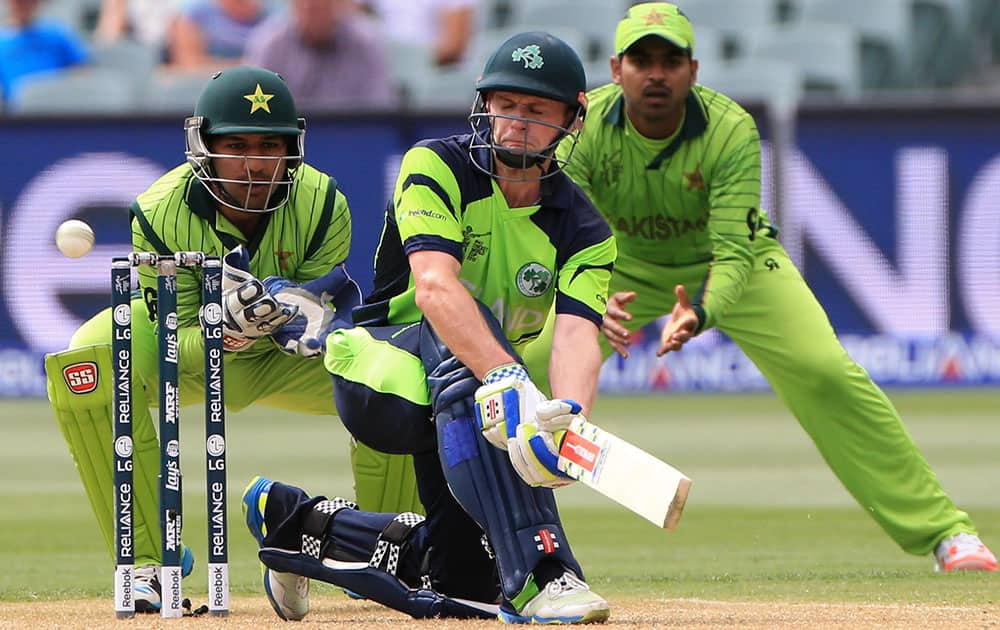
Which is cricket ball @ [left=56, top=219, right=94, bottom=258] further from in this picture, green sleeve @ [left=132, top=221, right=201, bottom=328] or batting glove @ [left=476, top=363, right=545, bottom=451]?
batting glove @ [left=476, top=363, right=545, bottom=451]

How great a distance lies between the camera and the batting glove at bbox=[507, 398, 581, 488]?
4355 millimetres

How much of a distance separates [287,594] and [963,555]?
2.64m

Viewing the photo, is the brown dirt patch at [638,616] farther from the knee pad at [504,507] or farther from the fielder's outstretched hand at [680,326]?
the fielder's outstretched hand at [680,326]

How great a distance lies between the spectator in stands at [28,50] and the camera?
14.8 meters

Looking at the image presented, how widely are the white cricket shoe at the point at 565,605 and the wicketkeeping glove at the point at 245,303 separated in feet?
4.35

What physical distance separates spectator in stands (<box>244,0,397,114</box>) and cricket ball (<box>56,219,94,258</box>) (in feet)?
28.6

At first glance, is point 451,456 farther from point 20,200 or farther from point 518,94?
point 20,200

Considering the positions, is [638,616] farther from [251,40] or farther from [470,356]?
[251,40]

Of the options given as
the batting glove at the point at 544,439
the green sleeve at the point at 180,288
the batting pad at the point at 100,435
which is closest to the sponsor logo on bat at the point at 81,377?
the batting pad at the point at 100,435

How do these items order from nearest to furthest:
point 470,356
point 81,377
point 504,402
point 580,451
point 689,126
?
point 580,451 → point 504,402 → point 470,356 → point 81,377 → point 689,126

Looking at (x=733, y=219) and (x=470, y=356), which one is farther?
(x=733, y=219)

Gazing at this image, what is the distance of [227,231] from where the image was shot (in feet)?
18.5

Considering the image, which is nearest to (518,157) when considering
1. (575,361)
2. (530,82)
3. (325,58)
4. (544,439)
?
(530,82)

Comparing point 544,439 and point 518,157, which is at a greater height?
point 518,157
